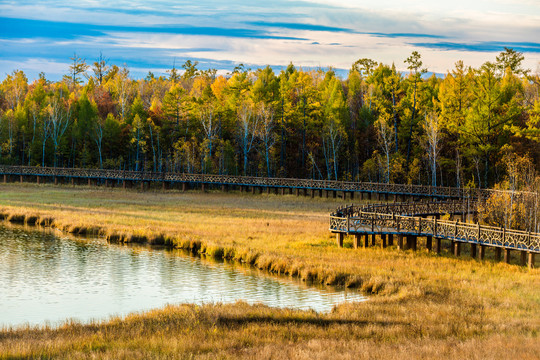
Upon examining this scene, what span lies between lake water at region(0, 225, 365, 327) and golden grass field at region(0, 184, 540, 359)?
6.40 ft

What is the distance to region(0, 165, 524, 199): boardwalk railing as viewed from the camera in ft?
214

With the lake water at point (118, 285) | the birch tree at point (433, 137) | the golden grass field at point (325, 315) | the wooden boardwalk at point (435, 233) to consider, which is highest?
the birch tree at point (433, 137)

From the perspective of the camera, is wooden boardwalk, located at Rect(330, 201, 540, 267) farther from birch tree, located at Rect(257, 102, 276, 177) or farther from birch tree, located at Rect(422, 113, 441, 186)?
birch tree, located at Rect(257, 102, 276, 177)

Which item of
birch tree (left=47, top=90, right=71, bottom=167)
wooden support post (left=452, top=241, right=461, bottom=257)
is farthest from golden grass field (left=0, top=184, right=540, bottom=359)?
birch tree (left=47, top=90, right=71, bottom=167)

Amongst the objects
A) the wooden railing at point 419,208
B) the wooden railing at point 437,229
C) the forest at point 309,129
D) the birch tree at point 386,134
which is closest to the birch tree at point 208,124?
the forest at point 309,129

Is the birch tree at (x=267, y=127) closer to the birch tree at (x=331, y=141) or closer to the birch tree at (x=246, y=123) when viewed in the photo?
the birch tree at (x=246, y=123)

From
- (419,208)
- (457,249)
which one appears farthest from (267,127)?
(457,249)

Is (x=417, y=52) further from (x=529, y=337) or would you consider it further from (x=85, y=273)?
(x=529, y=337)

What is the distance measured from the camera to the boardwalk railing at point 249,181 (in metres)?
65.2

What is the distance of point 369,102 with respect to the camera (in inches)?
3445

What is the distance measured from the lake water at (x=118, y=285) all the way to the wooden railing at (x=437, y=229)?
7.14 meters

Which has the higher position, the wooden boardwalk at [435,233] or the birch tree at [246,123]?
the birch tree at [246,123]

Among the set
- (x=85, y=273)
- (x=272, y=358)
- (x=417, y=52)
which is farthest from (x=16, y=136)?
(x=272, y=358)

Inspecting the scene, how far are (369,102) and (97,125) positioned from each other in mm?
37075
